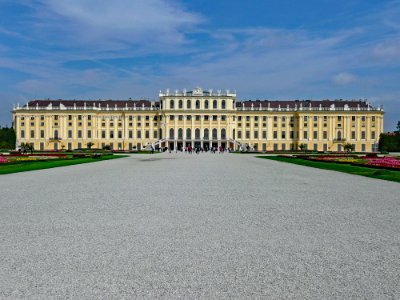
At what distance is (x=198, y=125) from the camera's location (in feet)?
309

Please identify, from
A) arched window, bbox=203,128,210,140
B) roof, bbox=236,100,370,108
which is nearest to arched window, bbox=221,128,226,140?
arched window, bbox=203,128,210,140

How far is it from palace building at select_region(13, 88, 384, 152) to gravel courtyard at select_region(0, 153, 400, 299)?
8232cm

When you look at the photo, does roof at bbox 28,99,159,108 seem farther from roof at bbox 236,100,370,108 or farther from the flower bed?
the flower bed

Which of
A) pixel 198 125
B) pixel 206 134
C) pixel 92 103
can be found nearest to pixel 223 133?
pixel 206 134

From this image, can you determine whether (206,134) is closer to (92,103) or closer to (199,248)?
(92,103)

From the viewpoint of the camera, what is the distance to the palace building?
9312 cm

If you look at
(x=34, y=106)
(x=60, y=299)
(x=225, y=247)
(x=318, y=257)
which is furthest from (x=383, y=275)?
(x=34, y=106)

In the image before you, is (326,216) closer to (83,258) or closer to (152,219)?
(152,219)

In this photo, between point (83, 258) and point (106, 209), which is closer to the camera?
point (83, 258)

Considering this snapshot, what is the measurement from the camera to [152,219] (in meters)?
8.46

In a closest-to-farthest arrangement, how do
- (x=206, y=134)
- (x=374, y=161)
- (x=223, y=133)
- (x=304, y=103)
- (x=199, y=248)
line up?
(x=199, y=248) < (x=374, y=161) < (x=223, y=133) < (x=206, y=134) < (x=304, y=103)

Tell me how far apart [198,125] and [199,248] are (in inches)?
3475

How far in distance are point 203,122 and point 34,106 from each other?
3805 cm

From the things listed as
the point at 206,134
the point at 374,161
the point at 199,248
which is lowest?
the point at 199,248
